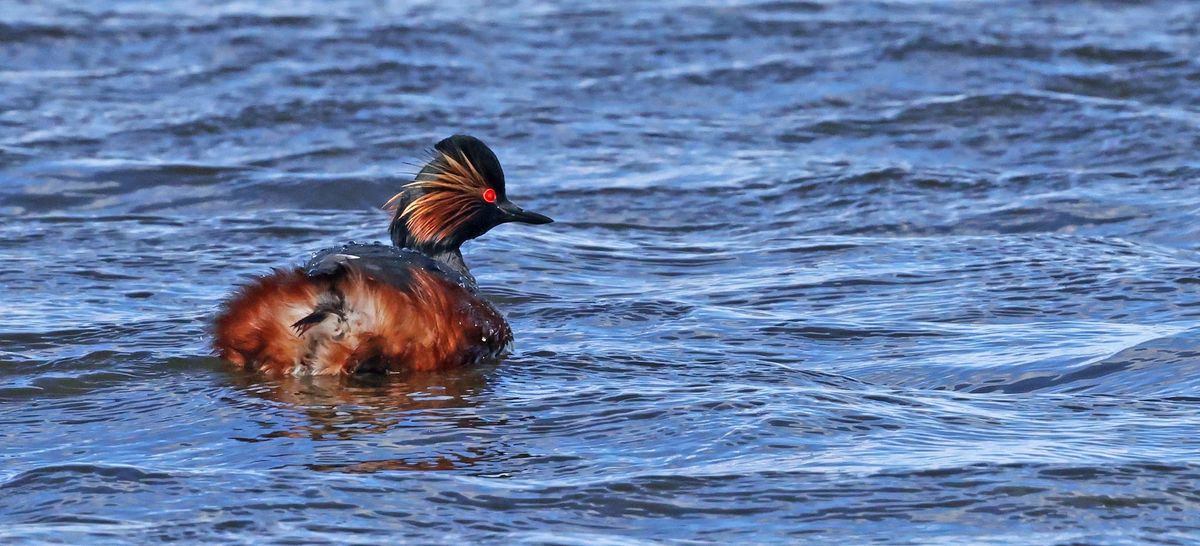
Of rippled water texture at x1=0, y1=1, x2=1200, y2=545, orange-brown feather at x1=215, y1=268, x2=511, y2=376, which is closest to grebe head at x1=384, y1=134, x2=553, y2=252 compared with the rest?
rippled water texture at x1=0, y1=1, x2=1200, y2=545

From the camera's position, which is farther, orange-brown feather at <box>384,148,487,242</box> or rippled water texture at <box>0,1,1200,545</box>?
orange-brown feather at <box>384,148,487,242</box>

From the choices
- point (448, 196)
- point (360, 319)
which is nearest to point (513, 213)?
point (448, 196)

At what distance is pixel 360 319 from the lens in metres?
6.52

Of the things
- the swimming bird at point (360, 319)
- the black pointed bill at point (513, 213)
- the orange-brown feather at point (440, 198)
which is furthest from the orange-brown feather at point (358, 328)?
the black pointed bill at point (513, 213)

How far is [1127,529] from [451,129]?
26.0ft

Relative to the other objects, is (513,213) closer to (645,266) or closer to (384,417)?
(645,266)

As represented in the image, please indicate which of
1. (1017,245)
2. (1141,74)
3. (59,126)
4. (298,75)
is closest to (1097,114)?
(1141,74)

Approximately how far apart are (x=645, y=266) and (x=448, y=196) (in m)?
1.49

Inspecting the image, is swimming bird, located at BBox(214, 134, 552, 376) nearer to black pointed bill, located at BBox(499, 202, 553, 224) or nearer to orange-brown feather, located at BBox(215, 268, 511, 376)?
orange-brown feather, located at BBox(215, 268, 511, 376)

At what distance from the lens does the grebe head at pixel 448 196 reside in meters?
7.80

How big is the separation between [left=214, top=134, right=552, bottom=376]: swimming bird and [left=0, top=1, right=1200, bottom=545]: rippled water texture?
0.15m

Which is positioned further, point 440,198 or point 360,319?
point 440,198

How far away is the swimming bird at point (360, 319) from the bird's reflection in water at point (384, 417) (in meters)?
0.07

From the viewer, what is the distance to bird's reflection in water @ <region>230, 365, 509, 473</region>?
5711 mm
